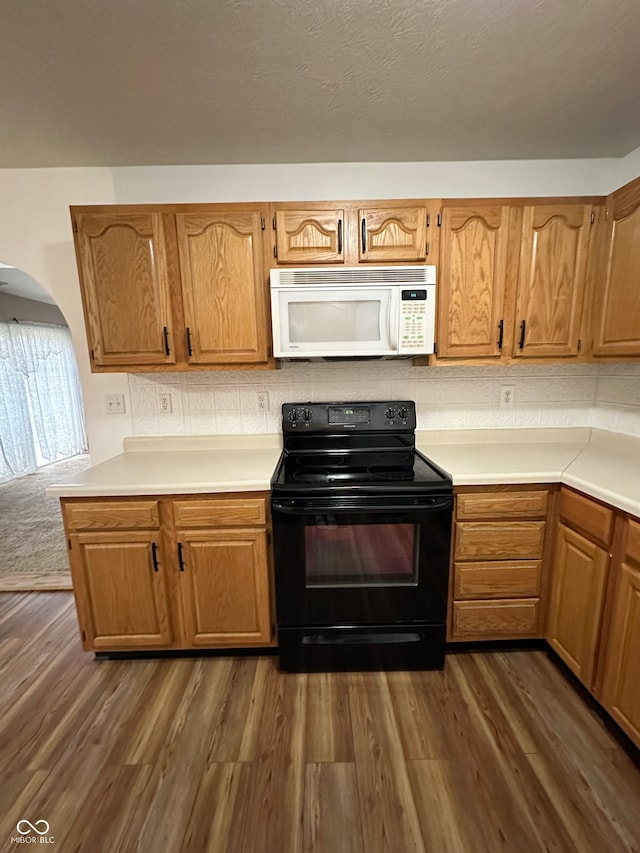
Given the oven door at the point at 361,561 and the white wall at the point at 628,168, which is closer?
the oven door at the point at 361,561

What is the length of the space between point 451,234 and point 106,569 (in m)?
2.26

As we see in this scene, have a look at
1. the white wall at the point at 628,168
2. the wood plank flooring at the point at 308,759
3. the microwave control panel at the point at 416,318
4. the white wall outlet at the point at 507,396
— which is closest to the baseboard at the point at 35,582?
the wood plank flooring at the point at 308,759

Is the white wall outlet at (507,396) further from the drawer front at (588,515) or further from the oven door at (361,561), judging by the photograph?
the oven door at (361,561)

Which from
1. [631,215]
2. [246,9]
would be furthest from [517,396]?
[246,9]

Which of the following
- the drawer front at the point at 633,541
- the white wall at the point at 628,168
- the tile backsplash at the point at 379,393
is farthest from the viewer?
the tile backsplash at the point at 379,393

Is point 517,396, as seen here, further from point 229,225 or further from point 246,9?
point 246,9

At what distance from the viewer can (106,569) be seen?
1.72 meters

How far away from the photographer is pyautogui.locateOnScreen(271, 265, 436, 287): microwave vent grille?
1718mm

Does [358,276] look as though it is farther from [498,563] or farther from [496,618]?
[496,618]

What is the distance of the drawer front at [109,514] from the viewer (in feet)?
5.46

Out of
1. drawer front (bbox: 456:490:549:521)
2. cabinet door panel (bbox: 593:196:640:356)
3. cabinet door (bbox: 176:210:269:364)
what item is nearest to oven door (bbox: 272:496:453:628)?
drawer front (bbox: 456:490:549:521)

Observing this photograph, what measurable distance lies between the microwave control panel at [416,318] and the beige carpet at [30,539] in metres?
2.69

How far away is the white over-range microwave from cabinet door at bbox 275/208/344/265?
8cm

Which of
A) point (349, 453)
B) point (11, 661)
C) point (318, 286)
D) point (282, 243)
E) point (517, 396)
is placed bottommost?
point (11, 661)
